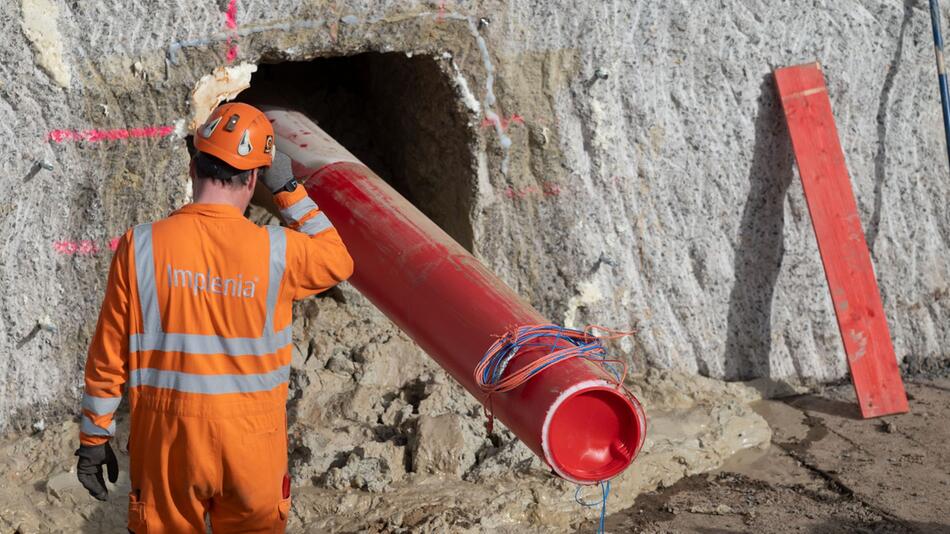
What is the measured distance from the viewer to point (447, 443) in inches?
163

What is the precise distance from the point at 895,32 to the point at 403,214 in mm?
2793

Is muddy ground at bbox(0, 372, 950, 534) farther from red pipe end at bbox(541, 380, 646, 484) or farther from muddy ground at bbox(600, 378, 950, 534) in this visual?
red pipe end at bbox(541, 380, 646, 484)

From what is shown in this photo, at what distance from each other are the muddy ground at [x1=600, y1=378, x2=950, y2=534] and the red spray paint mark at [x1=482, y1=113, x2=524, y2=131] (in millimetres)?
1660

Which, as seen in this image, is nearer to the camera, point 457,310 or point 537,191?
point 457,310

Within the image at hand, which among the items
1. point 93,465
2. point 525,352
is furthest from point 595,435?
point 93,465

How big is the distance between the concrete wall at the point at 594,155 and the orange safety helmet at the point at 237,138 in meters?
1.30

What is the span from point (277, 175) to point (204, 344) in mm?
531

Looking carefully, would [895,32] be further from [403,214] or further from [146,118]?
[146,118]

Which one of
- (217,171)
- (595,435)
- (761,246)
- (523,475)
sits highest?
(217,171)

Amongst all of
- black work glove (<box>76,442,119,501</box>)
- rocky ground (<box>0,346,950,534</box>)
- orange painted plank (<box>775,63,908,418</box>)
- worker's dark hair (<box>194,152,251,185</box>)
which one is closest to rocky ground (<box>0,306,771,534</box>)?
rocky ground (<box>0,346,950,534</box>)

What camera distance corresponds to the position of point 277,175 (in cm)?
307

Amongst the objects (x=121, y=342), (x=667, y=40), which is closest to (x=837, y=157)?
(x=667, y=40)

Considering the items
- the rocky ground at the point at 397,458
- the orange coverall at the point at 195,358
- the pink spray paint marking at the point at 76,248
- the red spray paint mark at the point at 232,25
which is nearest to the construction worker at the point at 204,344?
the orange coverall at the point at 195,358

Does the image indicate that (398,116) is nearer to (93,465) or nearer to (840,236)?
(840,236)
